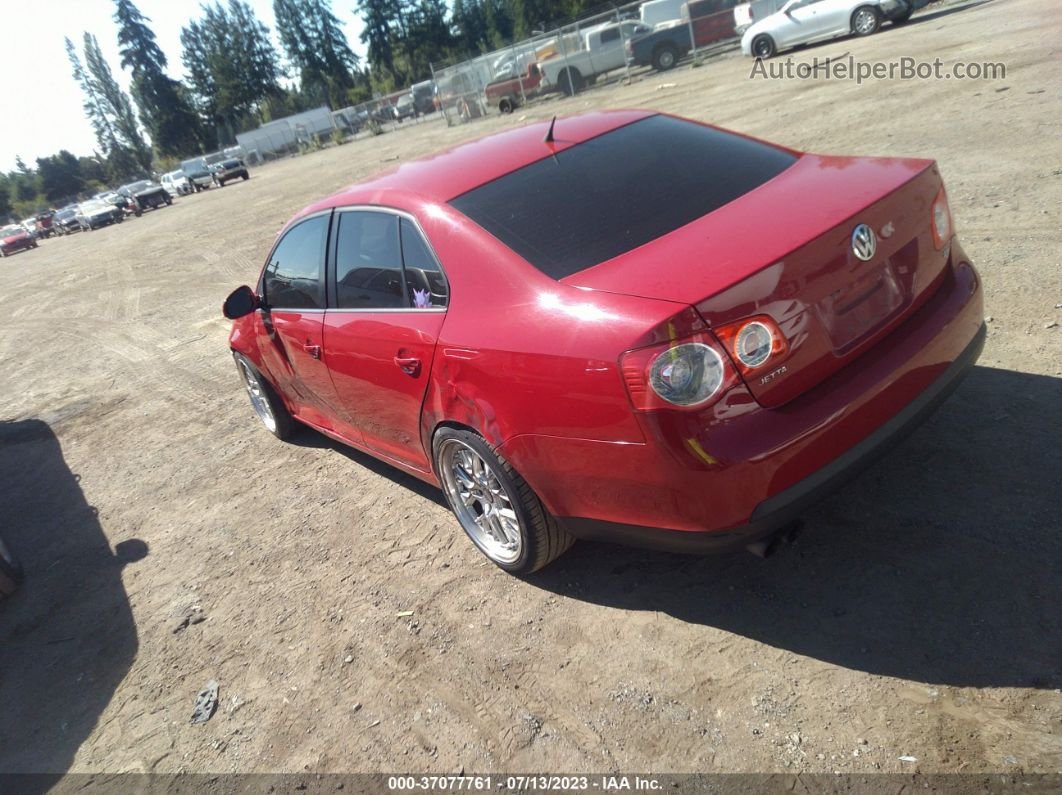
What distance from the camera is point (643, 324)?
2.36m

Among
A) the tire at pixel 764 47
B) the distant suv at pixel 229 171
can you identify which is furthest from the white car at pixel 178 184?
the tire at pixel 764 47

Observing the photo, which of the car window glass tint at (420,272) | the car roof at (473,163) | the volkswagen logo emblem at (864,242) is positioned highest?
the car roof at (473,163)

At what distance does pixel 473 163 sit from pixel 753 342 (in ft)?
5.84

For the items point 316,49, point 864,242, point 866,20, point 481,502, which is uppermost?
point 316,49

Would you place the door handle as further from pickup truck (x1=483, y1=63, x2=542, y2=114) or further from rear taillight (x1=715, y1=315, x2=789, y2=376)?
pickup truck (x1=483, y1=63, x2=542, y2=114)

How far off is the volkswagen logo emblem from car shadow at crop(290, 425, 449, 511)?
7.94 ft

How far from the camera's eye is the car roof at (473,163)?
134 inches

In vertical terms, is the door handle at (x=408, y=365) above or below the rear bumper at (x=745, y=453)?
above

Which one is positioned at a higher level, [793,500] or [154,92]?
[154,92]

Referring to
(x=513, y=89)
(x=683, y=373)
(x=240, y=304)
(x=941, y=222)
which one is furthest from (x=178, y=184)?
(x=683, y=373)

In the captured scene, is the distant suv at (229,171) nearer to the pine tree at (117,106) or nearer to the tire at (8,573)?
the tire at (8,573)

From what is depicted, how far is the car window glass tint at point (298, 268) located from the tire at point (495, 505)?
130cm

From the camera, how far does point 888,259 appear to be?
269 cm

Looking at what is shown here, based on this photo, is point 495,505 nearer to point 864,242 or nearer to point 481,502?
point 481,502
